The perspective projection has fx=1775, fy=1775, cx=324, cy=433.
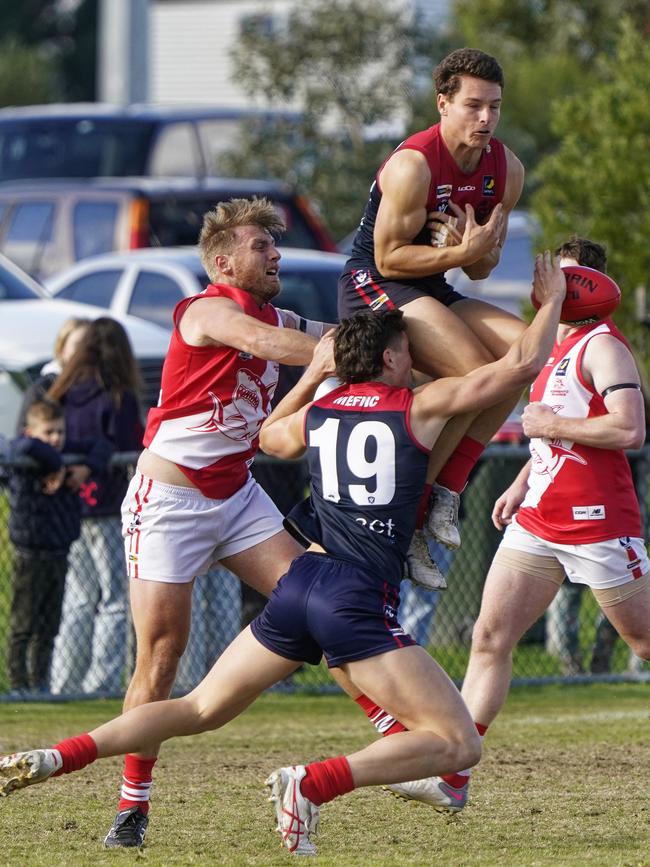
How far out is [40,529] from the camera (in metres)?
10.1

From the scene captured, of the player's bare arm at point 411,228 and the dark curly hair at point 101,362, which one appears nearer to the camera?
the player's bare arm at point 411,228

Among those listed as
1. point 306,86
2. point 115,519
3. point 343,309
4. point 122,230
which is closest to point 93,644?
point 115,519

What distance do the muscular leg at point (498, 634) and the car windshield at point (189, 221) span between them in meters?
11.0

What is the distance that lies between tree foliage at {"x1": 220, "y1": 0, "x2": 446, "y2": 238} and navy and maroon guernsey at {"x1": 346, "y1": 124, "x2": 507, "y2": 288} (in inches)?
603

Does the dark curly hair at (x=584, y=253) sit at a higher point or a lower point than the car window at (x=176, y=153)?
higher

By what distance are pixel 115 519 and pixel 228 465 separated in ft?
11.9

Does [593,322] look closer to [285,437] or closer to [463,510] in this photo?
[285,437]

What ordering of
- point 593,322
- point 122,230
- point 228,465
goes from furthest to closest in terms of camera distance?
point 122,230, point 593,322, point 228,465

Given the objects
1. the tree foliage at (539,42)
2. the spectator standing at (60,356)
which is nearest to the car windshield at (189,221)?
the spectator standing at (60,356)

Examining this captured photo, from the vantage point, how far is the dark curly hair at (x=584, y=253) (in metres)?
7.43

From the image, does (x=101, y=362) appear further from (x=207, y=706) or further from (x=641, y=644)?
(x=207, y=706)

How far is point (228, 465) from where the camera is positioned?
6789mm

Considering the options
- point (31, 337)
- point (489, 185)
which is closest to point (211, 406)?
point (489, 185)

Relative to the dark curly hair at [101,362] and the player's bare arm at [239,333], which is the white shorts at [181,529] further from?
the dark curly hair at [101,362]
